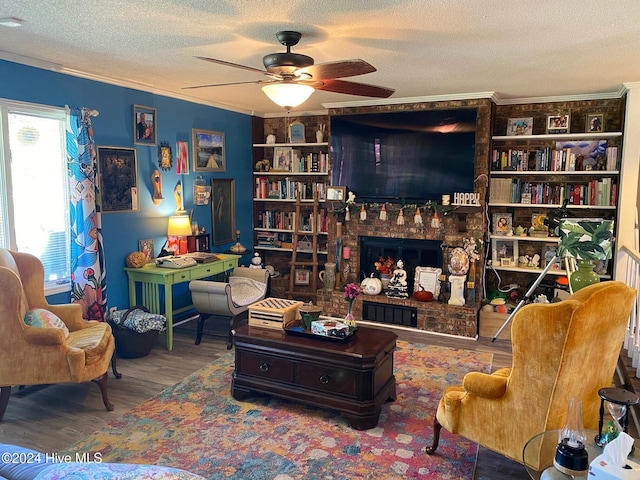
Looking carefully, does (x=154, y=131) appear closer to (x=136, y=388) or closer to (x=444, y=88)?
Answer: (x=136, y=388)

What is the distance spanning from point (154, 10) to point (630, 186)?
4439 mm

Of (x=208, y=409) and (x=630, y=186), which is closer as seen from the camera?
(x=208, y=409)

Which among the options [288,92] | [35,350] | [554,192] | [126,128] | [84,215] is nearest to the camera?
[288,92]

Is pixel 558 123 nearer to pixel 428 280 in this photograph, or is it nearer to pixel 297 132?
pixel 428 280

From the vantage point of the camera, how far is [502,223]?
18.2ft

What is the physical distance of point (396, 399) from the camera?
3.67m

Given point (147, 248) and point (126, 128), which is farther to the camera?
point (147, 248)

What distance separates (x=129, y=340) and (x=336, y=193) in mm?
2882

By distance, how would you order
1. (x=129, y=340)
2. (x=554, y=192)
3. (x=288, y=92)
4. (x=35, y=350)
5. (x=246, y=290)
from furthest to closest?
(x=554, y=192), (x=246, y=290), (x=129, y=340), (x=35, y=350), (x=288, y=92)

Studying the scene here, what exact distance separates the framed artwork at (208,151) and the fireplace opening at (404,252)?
2.02 m

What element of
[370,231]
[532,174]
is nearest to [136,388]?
[370,231]

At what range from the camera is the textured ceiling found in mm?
2574

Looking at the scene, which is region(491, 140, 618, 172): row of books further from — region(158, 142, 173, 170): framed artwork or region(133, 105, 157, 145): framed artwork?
region(133, 105, 157, 145): framed artwork

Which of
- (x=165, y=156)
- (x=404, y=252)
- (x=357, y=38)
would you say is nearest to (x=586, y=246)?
(x=357, y=38)
